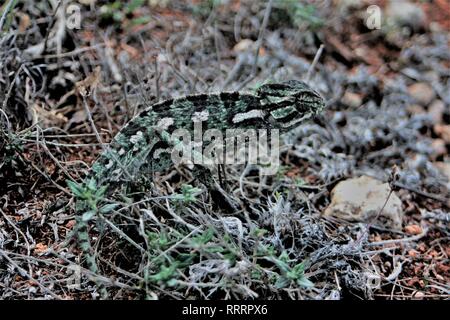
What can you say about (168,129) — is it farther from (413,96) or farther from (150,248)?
(413,96)

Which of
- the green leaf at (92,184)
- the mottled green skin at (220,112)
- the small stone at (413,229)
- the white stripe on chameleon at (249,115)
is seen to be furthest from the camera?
the small stone at (413,229)

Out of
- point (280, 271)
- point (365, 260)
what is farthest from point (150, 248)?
point (365, 260)

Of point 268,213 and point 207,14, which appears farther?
point 207,14

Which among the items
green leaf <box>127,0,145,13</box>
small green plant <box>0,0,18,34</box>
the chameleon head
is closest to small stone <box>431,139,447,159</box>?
the chameleon head

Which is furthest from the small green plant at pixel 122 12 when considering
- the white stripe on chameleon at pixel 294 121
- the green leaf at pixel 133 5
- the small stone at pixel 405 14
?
the small stone at pixel 405 14

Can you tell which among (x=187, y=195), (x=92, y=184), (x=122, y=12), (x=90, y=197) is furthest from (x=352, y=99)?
(x=90, y=197)

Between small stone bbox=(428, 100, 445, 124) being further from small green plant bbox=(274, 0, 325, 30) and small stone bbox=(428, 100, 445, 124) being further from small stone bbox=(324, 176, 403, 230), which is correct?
small green plant bbox=(274, 0, 325, 30)

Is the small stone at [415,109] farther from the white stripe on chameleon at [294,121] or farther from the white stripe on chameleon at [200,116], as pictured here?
Result: the white stripe on chameleon at [200,116]
